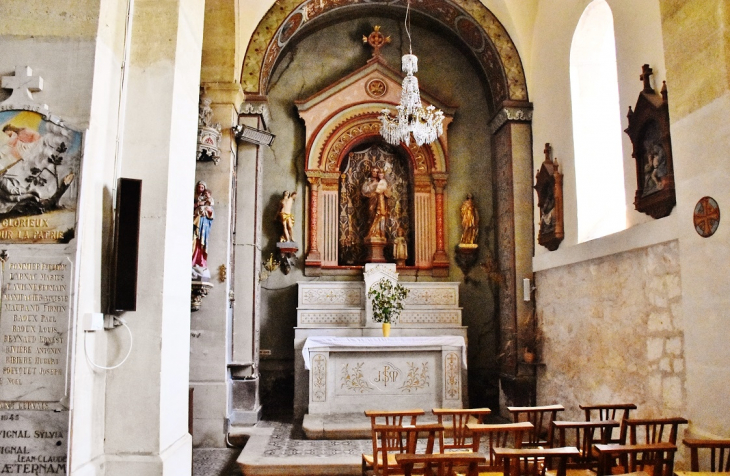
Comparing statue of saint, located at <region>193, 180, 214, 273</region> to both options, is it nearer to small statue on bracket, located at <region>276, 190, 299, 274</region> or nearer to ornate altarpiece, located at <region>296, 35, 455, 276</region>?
small statue on bracket, located at <region>276, 190, 299, 274</region>

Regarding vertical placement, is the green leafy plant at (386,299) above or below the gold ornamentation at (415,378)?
above

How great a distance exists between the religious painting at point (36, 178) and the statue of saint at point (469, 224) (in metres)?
6.34

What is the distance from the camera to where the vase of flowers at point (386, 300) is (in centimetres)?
795

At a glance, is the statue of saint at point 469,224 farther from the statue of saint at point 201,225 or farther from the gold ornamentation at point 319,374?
the statue of saint at point 201,225

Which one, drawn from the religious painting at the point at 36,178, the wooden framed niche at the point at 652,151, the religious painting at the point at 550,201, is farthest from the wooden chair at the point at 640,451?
the religious painting at the point at 550,201

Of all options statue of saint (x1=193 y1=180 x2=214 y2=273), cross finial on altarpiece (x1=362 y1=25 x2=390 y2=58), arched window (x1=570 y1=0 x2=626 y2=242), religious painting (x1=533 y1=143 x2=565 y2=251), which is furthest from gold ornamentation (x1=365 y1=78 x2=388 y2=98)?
statue of saint (x1=193 y1=180 x2=214 y2=273)

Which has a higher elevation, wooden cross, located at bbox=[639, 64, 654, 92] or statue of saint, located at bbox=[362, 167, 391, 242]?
wooden cross, located at bbox=[639, 64, 654, 92]

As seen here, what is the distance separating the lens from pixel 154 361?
12.1ft

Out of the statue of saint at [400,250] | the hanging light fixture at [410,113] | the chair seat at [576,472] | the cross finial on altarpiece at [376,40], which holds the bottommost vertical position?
the chair seat at [576,472]

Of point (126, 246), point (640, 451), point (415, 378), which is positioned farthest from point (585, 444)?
point (415, 378)

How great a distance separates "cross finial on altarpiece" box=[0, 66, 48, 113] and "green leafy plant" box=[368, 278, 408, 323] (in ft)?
17.3

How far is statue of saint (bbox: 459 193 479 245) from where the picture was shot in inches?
349

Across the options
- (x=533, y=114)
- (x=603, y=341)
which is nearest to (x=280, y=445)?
(x=603, y=341)

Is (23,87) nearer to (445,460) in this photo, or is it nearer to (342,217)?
(445,460)
